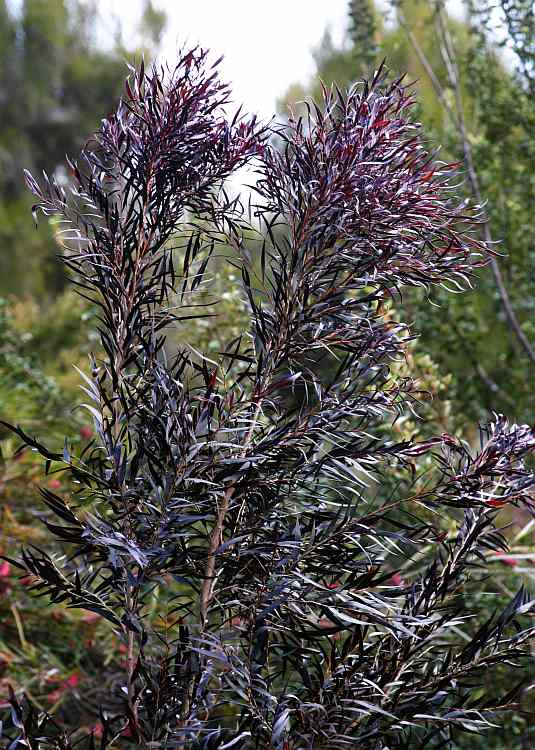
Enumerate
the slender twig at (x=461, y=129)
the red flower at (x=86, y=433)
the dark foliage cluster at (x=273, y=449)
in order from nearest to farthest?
the dark foliage cluster at (x=273, y=449), the slender twig at (x=461, y=129), the red flower at (x=86, y=433)

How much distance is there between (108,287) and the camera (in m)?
1.45

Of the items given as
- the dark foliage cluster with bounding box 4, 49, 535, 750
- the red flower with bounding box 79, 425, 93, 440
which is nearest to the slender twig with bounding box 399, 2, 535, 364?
the dark foliage cluster with bounding box 4, 49, 535, 750

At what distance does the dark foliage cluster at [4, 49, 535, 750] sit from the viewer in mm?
1328

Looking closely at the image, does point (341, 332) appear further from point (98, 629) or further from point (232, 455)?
point (98, 629)

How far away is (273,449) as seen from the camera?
1.38 metres

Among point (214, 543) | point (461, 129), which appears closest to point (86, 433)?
point (461, 129)

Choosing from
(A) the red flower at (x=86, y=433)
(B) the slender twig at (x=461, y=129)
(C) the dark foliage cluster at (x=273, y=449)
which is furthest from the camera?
(A) the red flower at (x=86, y=433)

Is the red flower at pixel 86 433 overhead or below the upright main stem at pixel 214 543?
overhead

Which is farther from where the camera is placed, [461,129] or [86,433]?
[86,433]

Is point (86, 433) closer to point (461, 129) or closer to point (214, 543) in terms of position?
point (461, 129)

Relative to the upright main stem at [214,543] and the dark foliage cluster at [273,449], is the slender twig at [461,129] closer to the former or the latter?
the dark foliage cluster at [273,449]

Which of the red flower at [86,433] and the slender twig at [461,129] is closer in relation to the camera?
the slender twig at [461,129]

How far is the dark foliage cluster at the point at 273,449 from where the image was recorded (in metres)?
1.33

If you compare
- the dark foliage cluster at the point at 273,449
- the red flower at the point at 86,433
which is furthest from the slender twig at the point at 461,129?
the red flower at the point at 86,433
